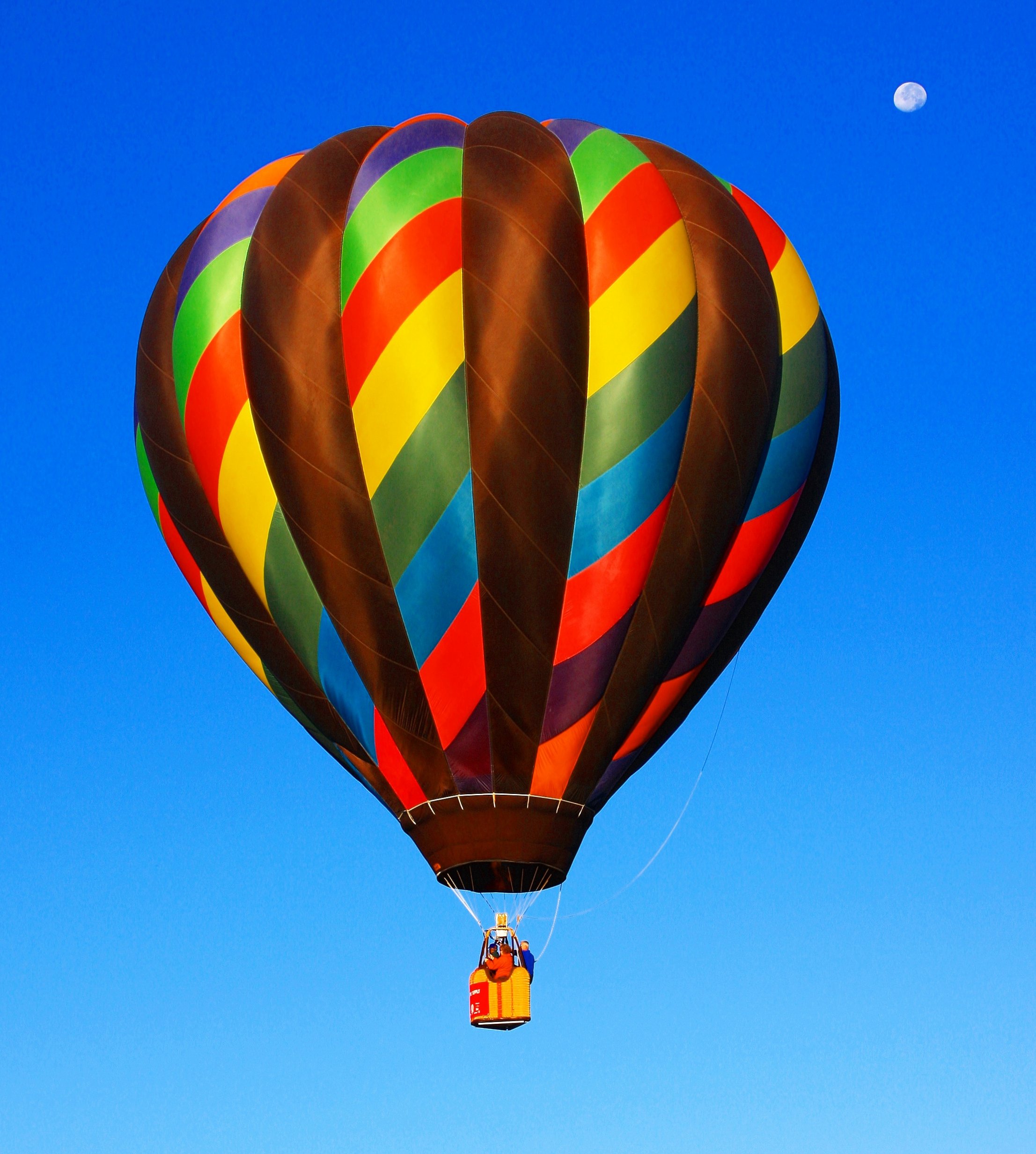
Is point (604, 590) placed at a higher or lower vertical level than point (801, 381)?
lower

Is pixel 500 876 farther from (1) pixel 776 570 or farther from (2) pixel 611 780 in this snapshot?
(1) pixel 776 570

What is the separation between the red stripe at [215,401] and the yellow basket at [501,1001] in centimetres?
436

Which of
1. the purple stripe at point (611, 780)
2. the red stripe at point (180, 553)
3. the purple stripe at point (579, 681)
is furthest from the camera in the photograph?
the red stripe at point (180, 553)

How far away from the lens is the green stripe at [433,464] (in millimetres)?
15445

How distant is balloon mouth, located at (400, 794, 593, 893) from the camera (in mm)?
15852

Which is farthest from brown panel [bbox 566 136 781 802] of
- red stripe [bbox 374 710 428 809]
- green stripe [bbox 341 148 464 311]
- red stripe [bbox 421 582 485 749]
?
green stripe [bbox 341 148 464 311]

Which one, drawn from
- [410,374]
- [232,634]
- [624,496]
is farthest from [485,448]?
[232,634]

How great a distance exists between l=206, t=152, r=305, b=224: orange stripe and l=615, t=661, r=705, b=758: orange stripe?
5300 millimetres

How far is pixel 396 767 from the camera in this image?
640 inches

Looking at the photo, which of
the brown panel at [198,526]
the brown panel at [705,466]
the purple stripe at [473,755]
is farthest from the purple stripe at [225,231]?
the purple stripe at [473,755]

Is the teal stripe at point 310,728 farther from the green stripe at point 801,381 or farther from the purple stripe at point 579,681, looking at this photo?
the green stripe at point 801,381

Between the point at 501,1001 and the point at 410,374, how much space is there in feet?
15.8

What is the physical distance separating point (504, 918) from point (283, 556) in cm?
335

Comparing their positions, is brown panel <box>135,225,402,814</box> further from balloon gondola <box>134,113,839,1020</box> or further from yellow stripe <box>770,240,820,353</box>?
yellow stripe <box>770,240,820,353</box>
